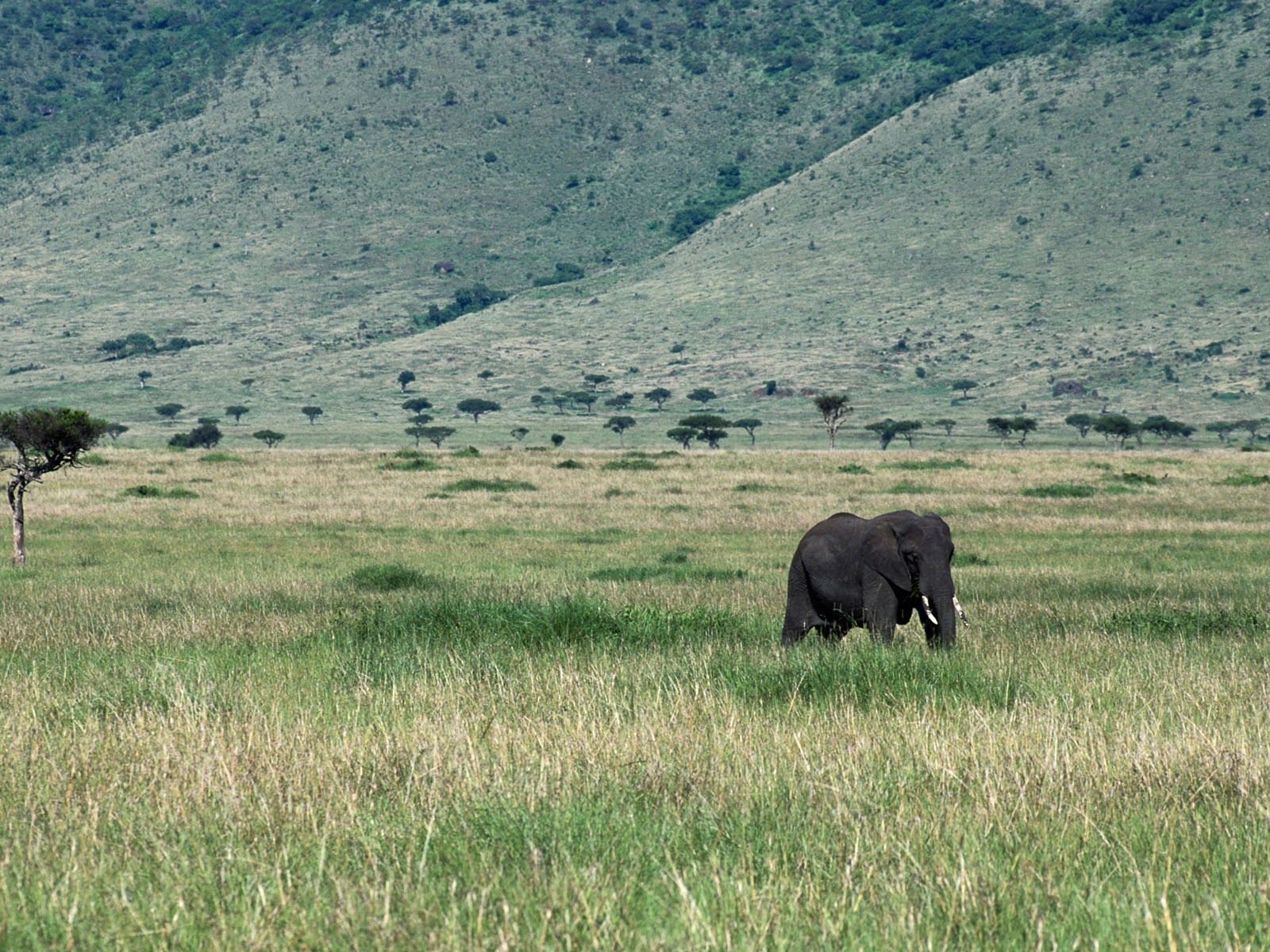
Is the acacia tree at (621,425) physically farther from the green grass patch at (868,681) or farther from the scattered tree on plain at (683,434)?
the green grass patch at (868,681)

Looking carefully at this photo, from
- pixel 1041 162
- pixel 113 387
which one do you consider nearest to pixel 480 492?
pixel 113 387

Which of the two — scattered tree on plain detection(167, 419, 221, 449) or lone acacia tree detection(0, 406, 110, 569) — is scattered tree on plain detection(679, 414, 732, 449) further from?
lone acacia tree detection(0, 406, 110, 569)

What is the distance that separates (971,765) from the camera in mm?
5289

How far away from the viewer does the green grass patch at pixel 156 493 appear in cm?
3262

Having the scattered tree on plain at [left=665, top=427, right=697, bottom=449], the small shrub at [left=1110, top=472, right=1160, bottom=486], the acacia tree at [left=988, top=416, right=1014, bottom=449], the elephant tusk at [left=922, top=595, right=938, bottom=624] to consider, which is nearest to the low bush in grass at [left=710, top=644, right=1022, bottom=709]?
the elephant tusk at [left=922, top=595, right=938, bottom=624]

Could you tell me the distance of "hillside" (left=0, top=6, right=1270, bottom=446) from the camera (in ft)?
358

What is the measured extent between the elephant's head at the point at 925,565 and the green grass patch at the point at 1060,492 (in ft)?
78.6

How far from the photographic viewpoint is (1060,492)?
33.7 meters

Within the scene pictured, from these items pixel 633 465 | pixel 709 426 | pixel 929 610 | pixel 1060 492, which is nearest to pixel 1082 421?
pixel 709 426

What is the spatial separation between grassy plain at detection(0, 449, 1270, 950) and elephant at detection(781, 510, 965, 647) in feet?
1.63

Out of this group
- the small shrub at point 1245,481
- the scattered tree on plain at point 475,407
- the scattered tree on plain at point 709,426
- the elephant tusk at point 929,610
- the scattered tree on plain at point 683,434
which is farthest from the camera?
the scattered tree on plain at point 475,407

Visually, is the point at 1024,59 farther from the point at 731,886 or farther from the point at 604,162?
the point at 731,886

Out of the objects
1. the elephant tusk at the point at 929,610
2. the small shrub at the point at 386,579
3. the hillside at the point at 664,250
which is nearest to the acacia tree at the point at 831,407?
the hillside at the point at 664,250

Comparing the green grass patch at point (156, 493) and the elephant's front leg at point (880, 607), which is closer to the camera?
the elephant's front leg at point (880, 607)
